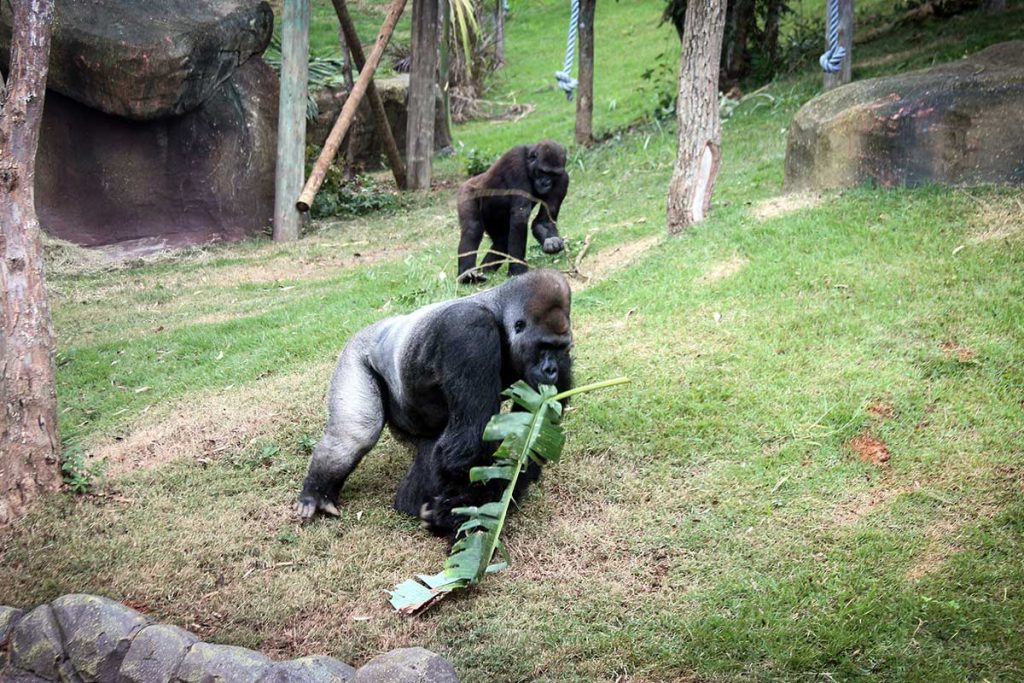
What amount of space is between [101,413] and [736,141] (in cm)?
710

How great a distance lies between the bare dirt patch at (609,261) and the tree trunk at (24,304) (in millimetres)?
3680

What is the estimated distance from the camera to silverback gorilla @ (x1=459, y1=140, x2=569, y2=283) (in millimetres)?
7836

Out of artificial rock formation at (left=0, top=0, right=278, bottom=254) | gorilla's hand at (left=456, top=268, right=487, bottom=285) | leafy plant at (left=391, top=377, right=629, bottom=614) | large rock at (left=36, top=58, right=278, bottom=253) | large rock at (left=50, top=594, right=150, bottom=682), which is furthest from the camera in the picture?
large rock at (left=36, top=58, right=278, bottom=253)

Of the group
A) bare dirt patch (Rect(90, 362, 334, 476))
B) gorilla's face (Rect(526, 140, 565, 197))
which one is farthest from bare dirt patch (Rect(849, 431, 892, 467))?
gorilla's face (Rect(526, 140, 565, 197))

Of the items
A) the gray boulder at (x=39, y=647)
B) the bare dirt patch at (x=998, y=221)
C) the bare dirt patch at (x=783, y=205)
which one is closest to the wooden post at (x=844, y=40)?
the bare dirt patch at (x=783, y=205)

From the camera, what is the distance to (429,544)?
433 cm

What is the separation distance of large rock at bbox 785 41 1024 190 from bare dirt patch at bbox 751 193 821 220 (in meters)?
0.17

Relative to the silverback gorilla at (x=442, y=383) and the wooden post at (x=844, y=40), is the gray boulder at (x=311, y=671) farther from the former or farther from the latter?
the wooden post at (x=844, y=40)

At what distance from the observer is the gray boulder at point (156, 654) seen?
3543mm

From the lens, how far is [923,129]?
22.4 ft

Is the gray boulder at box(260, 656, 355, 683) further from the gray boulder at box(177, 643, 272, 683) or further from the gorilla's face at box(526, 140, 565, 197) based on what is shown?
the gorilla's face at box(526, 140, 565, 197)

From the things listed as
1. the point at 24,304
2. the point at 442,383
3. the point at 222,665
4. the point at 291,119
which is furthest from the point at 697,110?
the point at 222,665

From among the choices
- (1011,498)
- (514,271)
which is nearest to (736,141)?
(514,271)

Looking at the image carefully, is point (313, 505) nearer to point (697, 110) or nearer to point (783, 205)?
point (697, 110)
